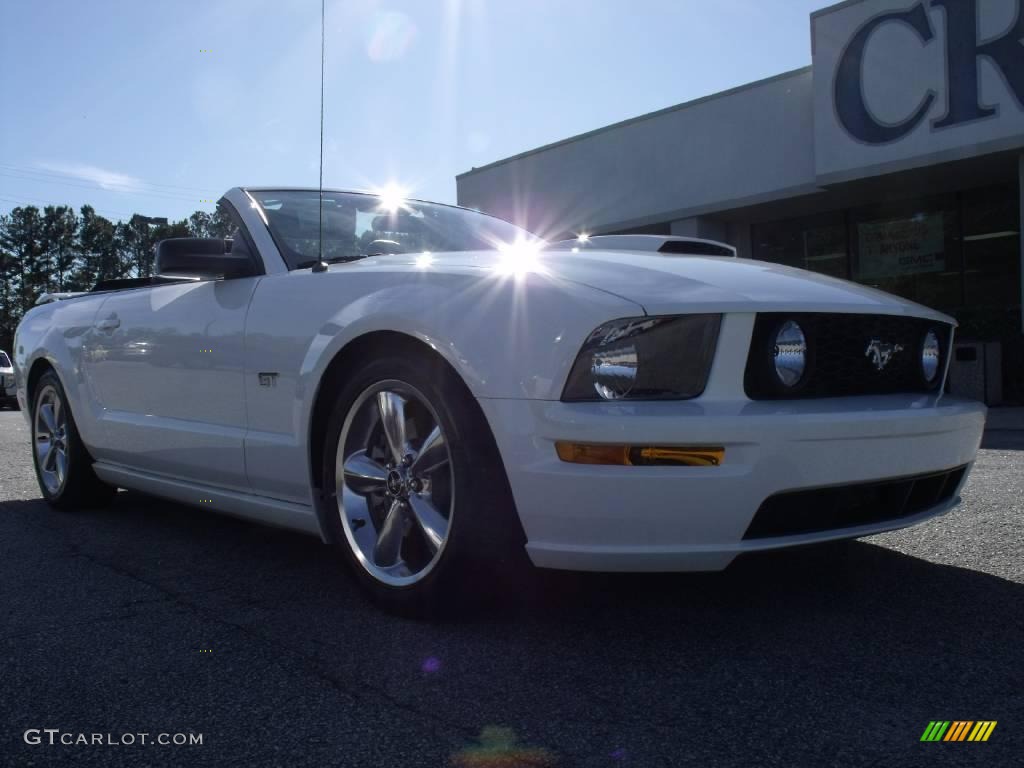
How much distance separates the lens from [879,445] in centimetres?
248

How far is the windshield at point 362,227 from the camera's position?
11.9ft

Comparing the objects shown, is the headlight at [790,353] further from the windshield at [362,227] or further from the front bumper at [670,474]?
the windshield at [362,227]

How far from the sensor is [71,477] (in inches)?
186

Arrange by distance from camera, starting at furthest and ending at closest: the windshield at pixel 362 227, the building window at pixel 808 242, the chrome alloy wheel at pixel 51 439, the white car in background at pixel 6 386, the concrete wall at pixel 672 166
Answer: the white car in background at pixel 6 386 → the building window at pixel 808 242 → the concrete wall at pixel 672 166 → the chrome alloy wheel at pixel 51 439 → the windshield at pixel 362 227

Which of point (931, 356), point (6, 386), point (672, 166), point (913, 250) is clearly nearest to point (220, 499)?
point (931, 356)

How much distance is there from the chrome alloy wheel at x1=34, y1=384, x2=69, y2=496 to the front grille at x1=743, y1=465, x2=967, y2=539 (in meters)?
3.68

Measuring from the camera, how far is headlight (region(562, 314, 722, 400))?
92.9 inches

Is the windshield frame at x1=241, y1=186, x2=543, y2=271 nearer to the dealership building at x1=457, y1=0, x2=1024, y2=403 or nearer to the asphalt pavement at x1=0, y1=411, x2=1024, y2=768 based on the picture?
the asphalt pavement at x1=0, y1=411, x2=1024, y2=768

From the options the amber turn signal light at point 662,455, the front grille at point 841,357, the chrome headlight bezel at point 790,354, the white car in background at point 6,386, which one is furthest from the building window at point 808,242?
the white car in background at point 6,386

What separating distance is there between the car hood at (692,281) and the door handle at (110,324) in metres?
1.66

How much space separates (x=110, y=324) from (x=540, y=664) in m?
2.78

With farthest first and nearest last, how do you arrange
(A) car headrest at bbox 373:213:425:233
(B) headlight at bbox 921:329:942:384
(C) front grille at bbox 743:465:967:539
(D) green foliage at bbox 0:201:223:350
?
(D) green foliage at bbox 0:201:223:350 < (A) car headrest at bbox 373:213:425:233 < (B) headlight at bbox 921:329:942:384 < (C) front grille at bbox 743:465:967:539

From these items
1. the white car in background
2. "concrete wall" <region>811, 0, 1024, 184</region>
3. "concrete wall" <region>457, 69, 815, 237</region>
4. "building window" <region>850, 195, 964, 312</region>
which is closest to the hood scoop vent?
"concrete wall" <region>811, 0, 1024, 184</region>

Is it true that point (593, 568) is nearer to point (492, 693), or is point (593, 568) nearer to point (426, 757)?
point (492, 693)
